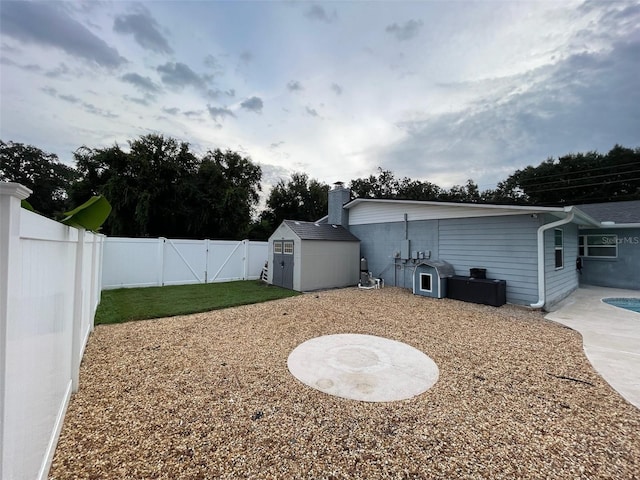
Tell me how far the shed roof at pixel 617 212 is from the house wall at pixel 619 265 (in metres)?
0.40

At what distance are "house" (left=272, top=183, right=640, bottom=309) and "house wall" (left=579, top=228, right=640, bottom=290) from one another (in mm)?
26

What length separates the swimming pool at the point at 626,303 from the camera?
7531 mm

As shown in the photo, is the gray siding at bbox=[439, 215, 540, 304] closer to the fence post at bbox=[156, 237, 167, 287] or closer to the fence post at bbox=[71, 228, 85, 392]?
the fence post at bbox=[71, 228, 85, 392]

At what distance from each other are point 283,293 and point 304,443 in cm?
695

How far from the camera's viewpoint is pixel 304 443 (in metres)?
2.25

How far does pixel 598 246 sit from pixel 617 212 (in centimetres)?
193

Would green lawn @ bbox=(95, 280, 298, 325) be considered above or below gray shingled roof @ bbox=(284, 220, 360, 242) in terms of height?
below

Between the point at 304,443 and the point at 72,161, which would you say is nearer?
the point at 304,443

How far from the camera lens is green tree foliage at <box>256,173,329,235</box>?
26.7 metres

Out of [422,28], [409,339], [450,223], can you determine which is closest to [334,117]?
[422,28]

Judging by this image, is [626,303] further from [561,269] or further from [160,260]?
[160,260]

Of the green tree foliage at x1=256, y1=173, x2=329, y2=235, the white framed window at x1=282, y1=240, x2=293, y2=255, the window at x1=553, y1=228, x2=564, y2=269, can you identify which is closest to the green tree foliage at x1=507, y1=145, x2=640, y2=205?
the window at x1=553, y1=228, x2=564, y2=269

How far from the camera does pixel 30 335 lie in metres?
1.44

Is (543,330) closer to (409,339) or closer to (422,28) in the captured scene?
(409,339)
